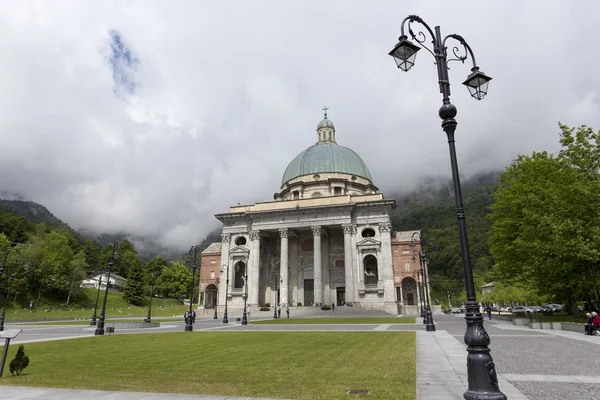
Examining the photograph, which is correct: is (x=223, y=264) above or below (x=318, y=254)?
below

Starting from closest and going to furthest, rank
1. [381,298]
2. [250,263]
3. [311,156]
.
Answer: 1. [381,298]
2. [250,263]
3. [311,156]

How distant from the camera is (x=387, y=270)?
172 ft

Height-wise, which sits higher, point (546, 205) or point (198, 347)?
point (546, 205)

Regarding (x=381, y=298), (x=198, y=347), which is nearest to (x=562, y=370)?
(x=198, y=347)

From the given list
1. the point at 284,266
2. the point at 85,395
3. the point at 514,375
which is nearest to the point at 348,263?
the point at 284,266

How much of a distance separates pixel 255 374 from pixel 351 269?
45511 mm

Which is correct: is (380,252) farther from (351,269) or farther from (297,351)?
(297,351)

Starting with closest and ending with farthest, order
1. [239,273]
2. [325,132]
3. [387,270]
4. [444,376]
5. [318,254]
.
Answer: [444,376], [387,270], [318,254], [239,273], [325,132]

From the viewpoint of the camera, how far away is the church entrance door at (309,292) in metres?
58.7

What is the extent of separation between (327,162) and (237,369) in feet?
198

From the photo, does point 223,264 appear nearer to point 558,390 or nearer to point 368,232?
point 368,232

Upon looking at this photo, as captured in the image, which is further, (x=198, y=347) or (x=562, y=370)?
(x=198, y=347)

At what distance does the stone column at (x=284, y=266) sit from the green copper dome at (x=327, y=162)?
1521 cm

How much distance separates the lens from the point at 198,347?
48.9ft
